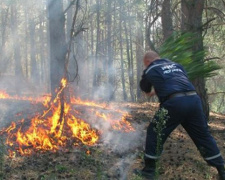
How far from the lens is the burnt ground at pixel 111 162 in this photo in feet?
16.4

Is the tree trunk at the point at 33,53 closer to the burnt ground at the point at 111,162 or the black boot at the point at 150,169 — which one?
the burnt ground at the point at 111,162

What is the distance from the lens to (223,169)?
4.88 m

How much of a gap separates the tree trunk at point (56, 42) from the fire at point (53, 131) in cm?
107

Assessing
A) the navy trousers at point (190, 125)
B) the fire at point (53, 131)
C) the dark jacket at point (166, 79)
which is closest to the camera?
the navy trousers at point (190, 125)

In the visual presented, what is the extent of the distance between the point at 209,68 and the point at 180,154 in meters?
1.99

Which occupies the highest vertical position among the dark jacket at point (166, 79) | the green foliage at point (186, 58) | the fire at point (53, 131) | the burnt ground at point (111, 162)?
the green foliage at point (186, 58)

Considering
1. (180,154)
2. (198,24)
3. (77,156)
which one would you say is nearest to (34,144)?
(77,156)

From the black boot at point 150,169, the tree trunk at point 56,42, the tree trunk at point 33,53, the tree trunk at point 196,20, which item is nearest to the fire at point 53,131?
the tree trunk at point 56,42

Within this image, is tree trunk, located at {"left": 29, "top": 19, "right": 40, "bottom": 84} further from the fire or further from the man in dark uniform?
the man in dark uniform

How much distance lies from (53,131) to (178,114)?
306cm

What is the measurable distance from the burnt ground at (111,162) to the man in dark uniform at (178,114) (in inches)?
16.7

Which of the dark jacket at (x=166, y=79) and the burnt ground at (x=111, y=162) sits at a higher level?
the dark jacket at (x=166, y=79)

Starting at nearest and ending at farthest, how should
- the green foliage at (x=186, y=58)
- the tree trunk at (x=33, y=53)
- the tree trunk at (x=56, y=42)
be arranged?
the green foliage at (x=186, y=58), the tree trunk at (x=56, y=42), the tree trunk at (x=33, y=53)

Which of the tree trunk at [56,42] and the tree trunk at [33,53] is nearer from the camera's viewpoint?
the tree trunk at [56,42]
